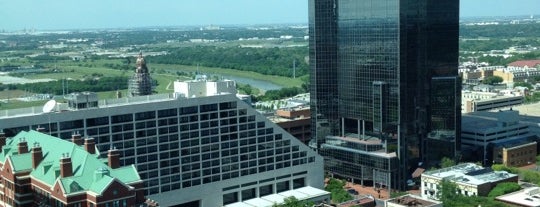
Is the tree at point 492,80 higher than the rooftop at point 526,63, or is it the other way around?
the rooftop at point 526,63

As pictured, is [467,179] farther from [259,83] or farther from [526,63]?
[526,63]

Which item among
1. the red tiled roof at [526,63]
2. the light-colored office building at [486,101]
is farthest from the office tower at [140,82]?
the red tiled roof at [526,63]

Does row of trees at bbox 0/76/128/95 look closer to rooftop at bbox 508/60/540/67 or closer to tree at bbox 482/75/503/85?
tree at bbox 482/75/503/85

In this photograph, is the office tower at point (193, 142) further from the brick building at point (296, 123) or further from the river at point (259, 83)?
the river at point (259, 83)

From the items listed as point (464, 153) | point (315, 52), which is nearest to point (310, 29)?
point (315, 52)

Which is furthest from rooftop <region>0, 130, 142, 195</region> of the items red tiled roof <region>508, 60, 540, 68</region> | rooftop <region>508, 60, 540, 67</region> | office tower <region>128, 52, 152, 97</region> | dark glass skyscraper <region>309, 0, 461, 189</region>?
rooftop <region>508, 60, 540, 67</region>

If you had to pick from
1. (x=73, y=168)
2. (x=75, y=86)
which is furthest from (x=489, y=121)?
(x=75, y=86)

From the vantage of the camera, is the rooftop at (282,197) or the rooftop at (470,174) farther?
the rooftop at (470,174)
